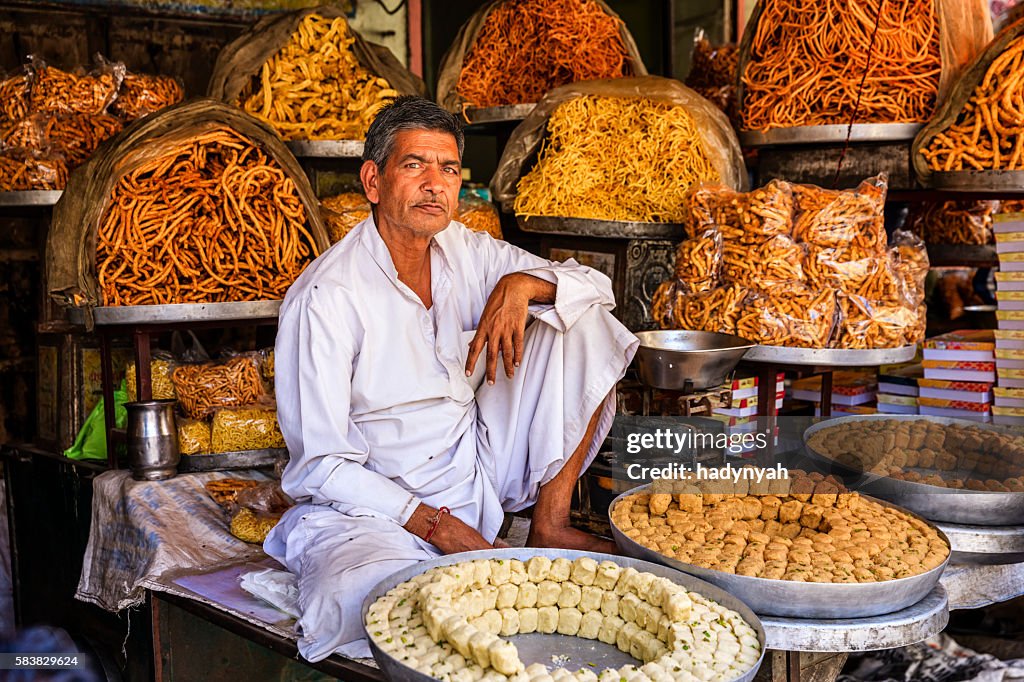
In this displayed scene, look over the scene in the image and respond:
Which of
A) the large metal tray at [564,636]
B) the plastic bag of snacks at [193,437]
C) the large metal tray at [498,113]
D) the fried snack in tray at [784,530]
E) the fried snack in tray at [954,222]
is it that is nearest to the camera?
the large metal tray at [564,636]

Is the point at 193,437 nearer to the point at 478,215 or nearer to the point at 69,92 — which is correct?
the point at 478,215

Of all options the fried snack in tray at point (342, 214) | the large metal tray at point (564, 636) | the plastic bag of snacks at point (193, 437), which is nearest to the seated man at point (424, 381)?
the large metal tray at point (564, 636)

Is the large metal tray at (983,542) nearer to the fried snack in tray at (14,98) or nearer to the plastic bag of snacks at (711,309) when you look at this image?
the plastic bag of snacks at (711,309)

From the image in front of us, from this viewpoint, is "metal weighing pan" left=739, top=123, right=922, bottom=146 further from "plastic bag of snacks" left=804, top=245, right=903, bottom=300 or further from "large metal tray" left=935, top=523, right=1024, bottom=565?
"large metal tray" left=935, top=523, right=1024, bottom=565

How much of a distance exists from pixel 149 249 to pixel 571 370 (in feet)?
4.67

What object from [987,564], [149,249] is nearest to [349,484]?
[149,249]

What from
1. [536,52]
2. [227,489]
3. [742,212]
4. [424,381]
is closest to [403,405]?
[424,381]

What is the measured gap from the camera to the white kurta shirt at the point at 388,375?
213 centimetres

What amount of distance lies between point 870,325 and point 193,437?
2187 mm

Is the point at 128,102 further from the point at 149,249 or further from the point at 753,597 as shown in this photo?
the point at 753,597

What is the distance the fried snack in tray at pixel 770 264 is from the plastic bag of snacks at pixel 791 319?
40 millimetres

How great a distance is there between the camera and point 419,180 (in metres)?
2.25

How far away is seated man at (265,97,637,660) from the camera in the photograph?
2123 mm

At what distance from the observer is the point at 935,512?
90.9 inches
